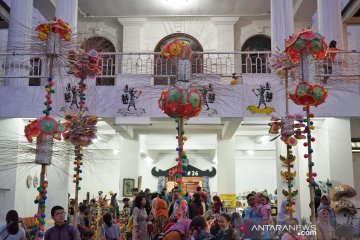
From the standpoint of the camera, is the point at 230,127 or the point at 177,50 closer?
the point at 177,50

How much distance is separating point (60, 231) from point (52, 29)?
2339mm

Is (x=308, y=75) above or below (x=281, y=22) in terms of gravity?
below

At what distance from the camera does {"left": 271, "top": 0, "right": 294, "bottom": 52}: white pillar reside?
36.6 feet

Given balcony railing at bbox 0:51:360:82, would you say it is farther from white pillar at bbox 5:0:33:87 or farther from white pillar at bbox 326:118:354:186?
white pillar at bbox 326:118:354:186

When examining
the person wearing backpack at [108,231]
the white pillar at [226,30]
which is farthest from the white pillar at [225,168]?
the person wearing backpack at [108,231]

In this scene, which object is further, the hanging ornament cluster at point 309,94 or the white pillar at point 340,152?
the white pillar at point 340,152

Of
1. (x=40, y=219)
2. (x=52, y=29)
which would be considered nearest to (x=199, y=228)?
(x=40, y=219)

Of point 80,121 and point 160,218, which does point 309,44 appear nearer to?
point 80,121

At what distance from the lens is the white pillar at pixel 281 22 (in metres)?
11.1

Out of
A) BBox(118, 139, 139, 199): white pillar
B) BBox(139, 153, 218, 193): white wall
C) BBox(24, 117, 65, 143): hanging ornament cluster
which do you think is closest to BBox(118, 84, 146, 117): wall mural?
BBox(118, 139, 139, 199): white pillar

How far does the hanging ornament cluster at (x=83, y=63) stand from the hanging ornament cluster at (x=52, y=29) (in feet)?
0.94

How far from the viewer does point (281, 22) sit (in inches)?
449

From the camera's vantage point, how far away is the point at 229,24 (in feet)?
51.8

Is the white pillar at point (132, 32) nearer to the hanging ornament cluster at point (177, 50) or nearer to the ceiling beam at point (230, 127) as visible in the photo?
the ceiling beam at point (230, 127)
